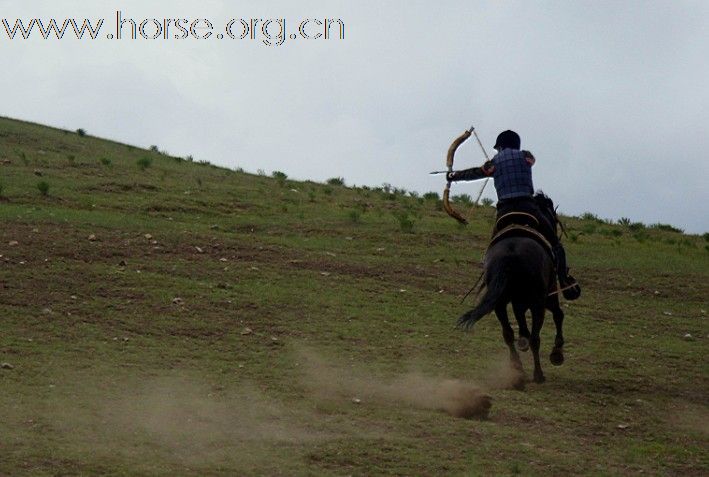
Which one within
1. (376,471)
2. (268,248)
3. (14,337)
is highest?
(268,248)

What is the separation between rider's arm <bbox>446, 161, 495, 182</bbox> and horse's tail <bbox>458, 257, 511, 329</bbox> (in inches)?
56.4

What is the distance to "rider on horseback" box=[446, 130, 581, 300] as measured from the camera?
13539mm

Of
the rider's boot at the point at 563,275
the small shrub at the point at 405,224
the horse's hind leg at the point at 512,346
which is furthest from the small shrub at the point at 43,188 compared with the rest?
the horse's hind leg at the point at 512,346

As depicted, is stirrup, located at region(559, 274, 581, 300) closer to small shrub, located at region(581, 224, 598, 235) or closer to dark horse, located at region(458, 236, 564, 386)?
dark horse, located at region(458, 236, 564, 386)

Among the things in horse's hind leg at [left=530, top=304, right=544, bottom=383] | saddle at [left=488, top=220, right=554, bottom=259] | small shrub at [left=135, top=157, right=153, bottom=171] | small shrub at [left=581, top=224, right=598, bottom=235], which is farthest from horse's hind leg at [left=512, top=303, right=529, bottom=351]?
small shrub at [left=135, top=157, right=153, bottom=171]

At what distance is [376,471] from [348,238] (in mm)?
13418

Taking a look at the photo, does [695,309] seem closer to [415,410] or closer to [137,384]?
[415,410]

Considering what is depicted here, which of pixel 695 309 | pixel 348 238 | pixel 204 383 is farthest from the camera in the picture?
pixel 348 238

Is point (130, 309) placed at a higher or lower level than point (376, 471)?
higher

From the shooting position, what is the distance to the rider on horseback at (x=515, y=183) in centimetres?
1354

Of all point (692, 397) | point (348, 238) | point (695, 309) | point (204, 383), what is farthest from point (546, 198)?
point (348, 238)

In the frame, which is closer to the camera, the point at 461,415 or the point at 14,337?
the point at 461,415

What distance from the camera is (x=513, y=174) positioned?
1364 cm

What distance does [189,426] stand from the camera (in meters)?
10.7
